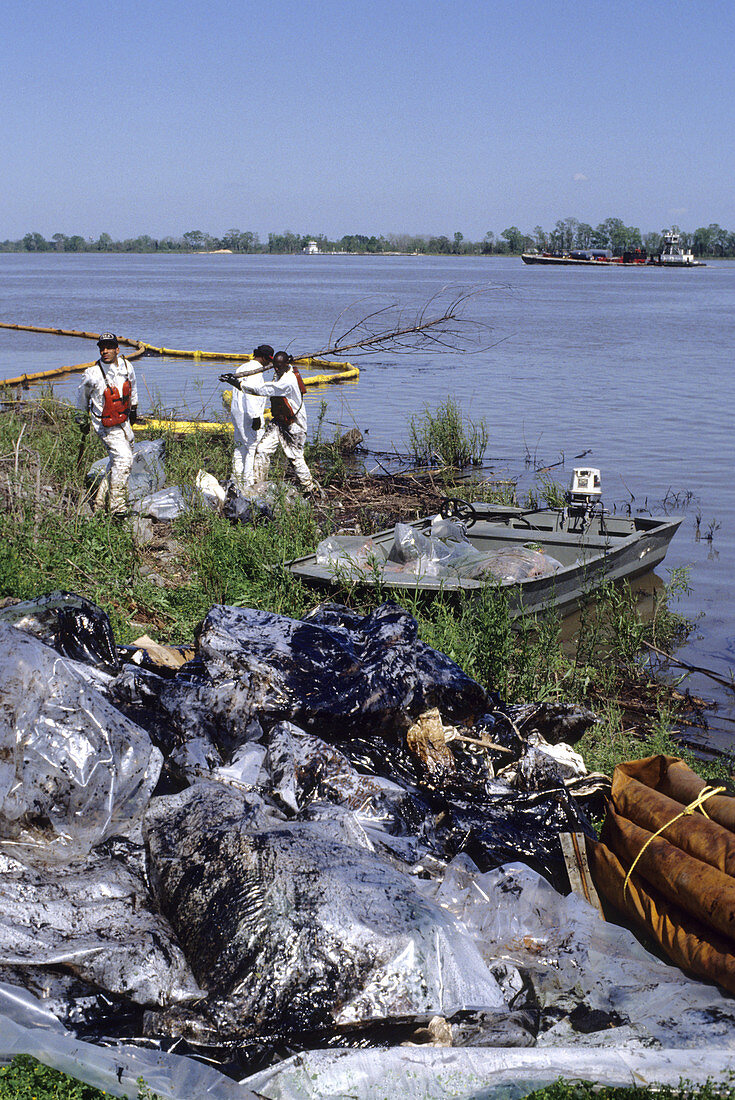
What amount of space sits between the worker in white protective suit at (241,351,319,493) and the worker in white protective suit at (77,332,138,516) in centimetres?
143

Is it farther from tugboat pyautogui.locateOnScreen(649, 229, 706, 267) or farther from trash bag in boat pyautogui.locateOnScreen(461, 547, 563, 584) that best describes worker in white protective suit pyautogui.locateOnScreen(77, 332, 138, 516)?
tugboat pyautogui.locateOnScreen(649, 229, 706, 267)

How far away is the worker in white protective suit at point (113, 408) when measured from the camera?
8.11 metres

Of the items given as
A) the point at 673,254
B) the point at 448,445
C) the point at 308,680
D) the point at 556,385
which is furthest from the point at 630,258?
the point at 308,680

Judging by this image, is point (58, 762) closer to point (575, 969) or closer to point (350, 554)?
point (575, 969)

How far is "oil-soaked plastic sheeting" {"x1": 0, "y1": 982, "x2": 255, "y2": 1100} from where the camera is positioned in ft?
7.56

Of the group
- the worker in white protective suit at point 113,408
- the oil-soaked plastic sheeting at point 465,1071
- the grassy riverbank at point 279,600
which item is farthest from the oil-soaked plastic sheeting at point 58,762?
the worker in white protective suit at point 113,408

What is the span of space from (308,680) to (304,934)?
1.47 metres

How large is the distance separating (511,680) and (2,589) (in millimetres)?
3025

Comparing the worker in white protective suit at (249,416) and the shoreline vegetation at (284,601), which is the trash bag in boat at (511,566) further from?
the worker in white protective suit at (249,416)

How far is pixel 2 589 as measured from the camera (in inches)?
215

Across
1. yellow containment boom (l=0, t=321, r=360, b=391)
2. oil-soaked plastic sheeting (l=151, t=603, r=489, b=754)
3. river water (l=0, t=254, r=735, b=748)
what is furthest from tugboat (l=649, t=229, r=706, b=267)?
oil-soaked plastic sheeting (l=151, t=603, r=489, b=754)

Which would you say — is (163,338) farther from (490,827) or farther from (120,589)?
(490,827)

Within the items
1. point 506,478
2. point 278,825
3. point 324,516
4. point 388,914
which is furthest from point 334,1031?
point 506,478

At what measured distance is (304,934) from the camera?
2.63 meters
